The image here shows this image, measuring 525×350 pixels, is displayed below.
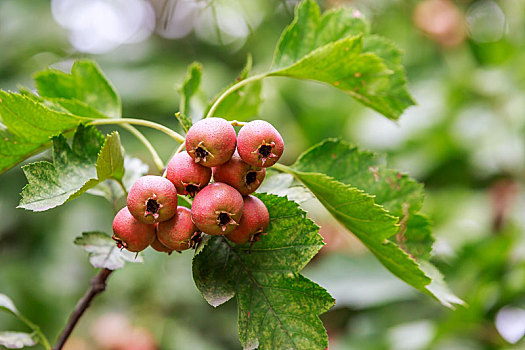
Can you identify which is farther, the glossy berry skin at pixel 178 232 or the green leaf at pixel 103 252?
the green leaf at pixel 103 252

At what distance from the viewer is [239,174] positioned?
25.5 inches

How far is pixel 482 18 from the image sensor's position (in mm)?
2627

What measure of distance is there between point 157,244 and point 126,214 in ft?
0.23

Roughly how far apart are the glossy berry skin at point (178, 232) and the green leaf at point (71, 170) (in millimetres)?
107

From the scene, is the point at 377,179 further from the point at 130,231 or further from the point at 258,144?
the point at 130,231

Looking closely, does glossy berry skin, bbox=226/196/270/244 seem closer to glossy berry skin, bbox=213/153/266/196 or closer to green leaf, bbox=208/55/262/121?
glossy berry skin, bbox=213/153/266/196

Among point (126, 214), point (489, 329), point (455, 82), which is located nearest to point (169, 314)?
point (489, 329)

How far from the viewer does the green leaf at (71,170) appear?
639mm

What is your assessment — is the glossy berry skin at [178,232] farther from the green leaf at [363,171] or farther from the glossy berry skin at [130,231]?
the green leaf at [363,171]

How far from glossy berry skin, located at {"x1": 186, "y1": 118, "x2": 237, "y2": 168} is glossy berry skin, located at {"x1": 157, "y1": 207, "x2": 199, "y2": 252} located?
0.07 meters

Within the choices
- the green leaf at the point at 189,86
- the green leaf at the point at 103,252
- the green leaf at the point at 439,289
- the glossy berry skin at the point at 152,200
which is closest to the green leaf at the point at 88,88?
the green leaf at the point at 189,86

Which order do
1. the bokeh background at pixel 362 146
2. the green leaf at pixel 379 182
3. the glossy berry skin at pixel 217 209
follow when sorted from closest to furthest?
the glossy berry skin at pixel 217 209 < the green leaf at pixel 379 182 < the bokeh background at pixel 362 146

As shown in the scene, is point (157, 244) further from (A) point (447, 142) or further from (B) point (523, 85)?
(B) point (523, 85)

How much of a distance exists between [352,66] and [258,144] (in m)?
0.26
